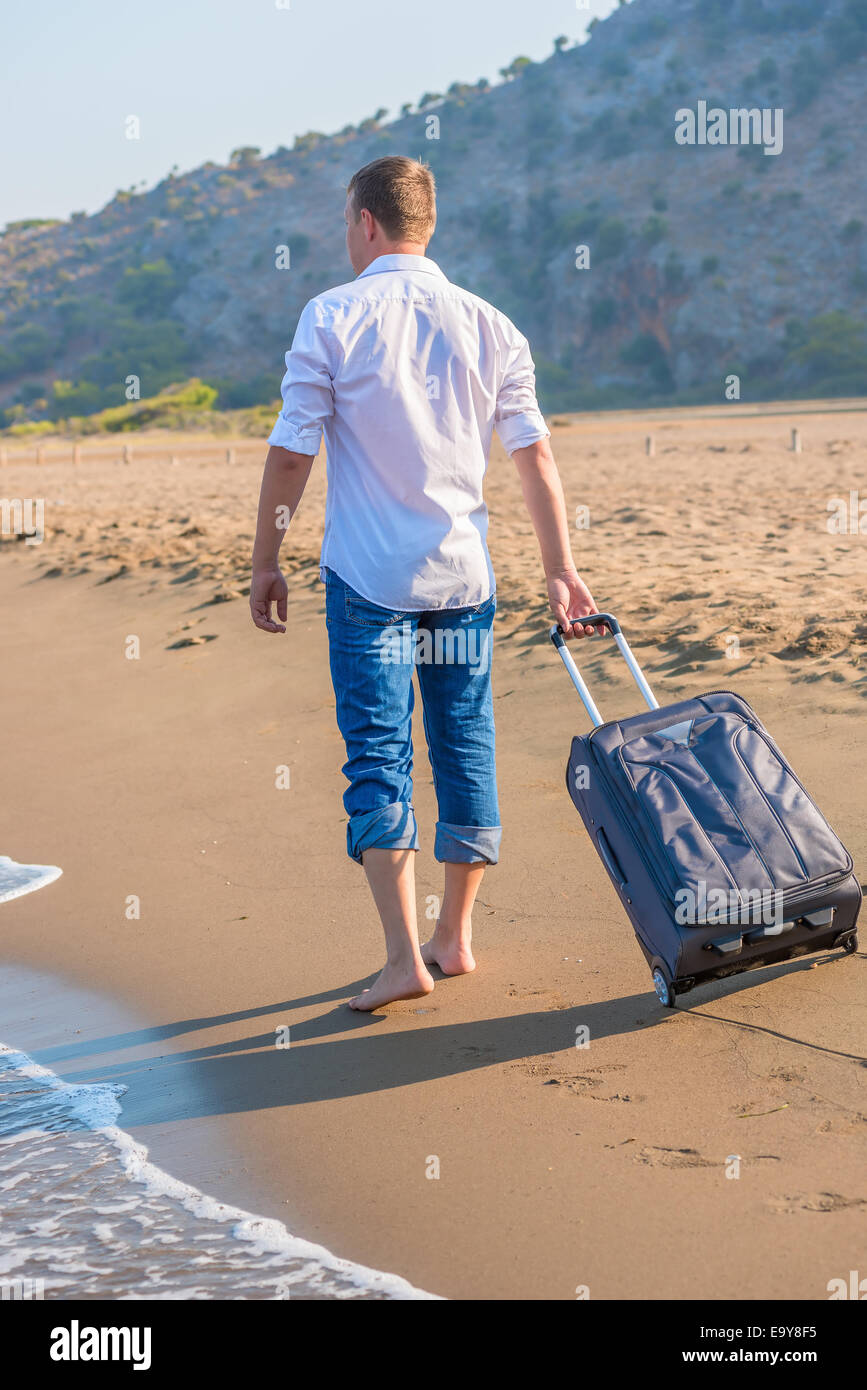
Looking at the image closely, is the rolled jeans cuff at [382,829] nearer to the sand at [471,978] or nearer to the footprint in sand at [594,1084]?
the sand at [471,978]

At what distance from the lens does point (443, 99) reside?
88.0m

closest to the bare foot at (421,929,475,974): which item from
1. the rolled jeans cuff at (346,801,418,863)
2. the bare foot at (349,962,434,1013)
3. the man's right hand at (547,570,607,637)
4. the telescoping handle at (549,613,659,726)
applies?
the bare foot at (349,962,434,1013)

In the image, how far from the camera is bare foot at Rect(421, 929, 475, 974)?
129 inches

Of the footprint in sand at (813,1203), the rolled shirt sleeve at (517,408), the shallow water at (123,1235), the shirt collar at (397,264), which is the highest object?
the shirt collar at (397,264)

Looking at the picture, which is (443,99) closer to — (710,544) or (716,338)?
(716,338)

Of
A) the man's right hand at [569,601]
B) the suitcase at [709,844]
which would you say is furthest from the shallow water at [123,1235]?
the man's right hand at [569,601]

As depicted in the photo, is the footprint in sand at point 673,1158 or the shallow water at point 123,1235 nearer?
the shallow water at point 123,1235

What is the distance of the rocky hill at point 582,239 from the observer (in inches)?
2080

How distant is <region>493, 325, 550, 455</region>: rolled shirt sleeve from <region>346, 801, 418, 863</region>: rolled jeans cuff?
35.5 inches

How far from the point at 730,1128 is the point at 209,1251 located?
39.4 inches

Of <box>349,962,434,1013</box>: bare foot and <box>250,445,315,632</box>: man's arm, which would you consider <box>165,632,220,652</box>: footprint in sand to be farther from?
<box>349,962,434,1013</box>: bare foot

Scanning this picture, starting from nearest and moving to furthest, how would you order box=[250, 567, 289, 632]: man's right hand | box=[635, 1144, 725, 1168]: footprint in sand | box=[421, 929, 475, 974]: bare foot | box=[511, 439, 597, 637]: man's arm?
box=[635, 1144, 725, 1168]: footprint in sand
box=[250, 567, 289, 632]: man's right hand
box=[511, 439, 597, 637]: man's arm
box=[421, 929, 475, 974]: bare foot

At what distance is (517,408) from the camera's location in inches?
118

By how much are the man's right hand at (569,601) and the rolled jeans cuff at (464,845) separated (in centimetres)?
54
